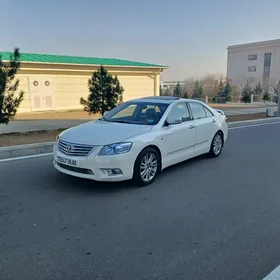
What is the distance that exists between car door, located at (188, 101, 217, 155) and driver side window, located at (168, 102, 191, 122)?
0.24 metres

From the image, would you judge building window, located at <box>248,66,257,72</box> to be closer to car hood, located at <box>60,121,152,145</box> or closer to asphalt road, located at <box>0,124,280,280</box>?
asphalt road, located at <box>0,124,280,280</box>

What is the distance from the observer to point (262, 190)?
486 centimetres

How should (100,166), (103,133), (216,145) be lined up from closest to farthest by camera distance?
(100,166) < (103,133) < (216,145)

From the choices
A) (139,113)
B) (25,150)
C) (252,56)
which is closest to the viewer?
(139,113)

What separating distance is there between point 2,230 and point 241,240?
280 centimetres

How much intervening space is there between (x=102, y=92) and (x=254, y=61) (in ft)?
266

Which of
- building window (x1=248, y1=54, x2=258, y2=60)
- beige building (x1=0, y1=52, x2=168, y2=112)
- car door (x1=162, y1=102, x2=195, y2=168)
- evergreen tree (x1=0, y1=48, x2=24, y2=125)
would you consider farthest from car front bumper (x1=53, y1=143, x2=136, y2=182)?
building window (x1=248, y1=54, x2=258, y2=60)

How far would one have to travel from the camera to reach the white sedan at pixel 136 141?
14.8 feet

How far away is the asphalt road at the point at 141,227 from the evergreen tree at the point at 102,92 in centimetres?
663

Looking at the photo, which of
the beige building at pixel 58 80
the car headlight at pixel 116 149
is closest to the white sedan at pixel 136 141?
the car headlight at pixel 116 149

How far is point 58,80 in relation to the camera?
66.3 feet

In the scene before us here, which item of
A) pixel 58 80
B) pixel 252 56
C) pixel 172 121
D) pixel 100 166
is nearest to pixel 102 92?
pixel 172 121

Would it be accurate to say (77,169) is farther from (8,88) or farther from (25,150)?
(8,88)

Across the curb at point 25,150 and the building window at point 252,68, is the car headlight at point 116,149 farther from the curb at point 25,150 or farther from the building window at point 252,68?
the building window at point 252,68
